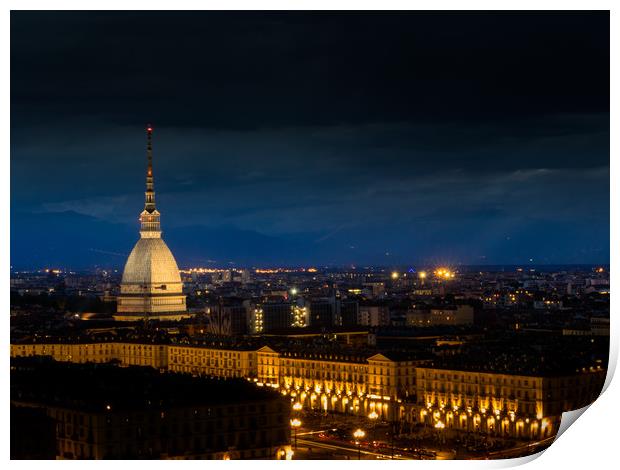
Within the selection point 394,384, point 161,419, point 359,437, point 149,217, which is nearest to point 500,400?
point 359,437

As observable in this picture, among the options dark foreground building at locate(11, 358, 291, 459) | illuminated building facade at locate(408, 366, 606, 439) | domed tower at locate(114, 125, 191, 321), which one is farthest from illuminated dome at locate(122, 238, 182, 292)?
dark foreground building at locate(11, 358, 291, 459)

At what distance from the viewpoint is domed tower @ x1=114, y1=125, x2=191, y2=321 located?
5072 cm

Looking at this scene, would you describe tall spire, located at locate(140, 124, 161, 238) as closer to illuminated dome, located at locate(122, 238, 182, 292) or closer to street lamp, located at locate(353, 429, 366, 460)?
illuminated dome, located at locate(122, 238, 182, 292)

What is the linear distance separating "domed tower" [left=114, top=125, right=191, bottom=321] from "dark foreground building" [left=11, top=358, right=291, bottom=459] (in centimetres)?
2727

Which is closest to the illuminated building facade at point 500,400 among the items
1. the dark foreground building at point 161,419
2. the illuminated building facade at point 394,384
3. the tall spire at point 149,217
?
the illuminated building facade at point 394,384

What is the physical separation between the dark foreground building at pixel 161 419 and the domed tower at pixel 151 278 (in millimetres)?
27266

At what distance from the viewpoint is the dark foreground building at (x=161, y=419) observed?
19781 mm

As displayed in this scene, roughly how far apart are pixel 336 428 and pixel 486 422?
2351 mm

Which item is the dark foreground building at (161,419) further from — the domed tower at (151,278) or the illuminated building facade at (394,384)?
the domed tower at (151,278)

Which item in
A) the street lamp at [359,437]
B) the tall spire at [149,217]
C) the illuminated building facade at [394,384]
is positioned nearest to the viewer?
the street lamp at [359,437]

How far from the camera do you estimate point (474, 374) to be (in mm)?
27312

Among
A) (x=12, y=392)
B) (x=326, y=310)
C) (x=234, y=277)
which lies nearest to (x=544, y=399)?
(x=12, y=392)
